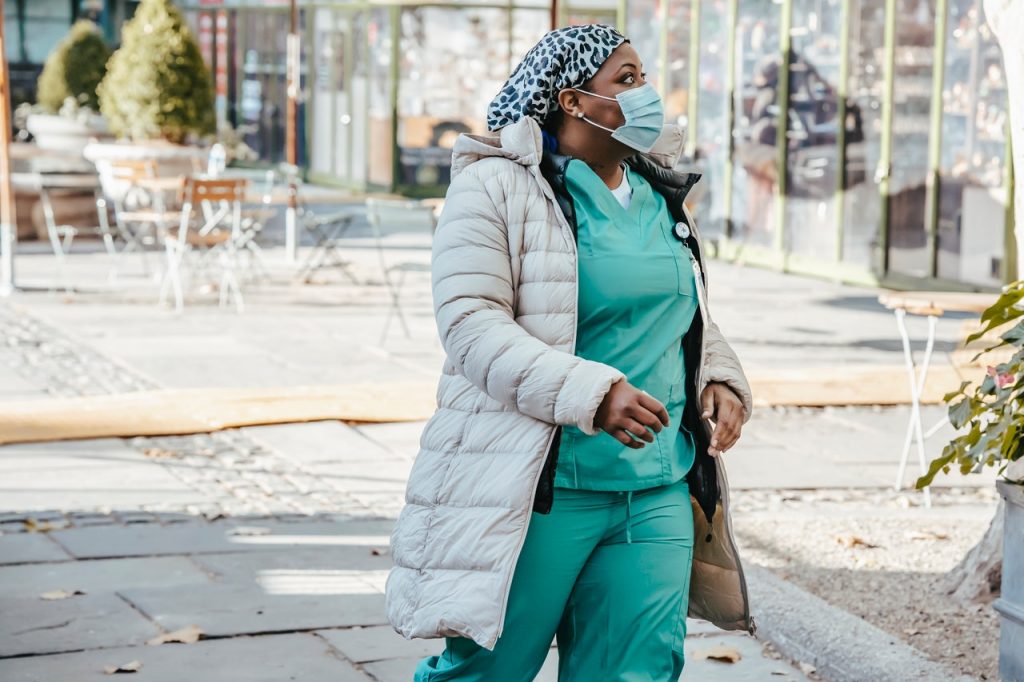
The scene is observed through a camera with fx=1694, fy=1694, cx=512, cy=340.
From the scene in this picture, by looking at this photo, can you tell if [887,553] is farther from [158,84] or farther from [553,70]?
[158,84]

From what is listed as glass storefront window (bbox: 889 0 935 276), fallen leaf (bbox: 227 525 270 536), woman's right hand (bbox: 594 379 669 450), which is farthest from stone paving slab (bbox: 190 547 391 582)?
glass storefront window (bbox: 889 0 935 276)

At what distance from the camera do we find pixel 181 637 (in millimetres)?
4844

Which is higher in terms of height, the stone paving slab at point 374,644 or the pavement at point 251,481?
the stone paving slab at point 374,644

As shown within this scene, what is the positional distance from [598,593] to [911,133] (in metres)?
11.5

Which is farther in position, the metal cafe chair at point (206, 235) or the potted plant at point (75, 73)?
the potted plant at point (75, 73)

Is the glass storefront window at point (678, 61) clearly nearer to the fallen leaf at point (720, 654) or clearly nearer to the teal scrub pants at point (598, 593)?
the fallen leaf at point (720, 654)

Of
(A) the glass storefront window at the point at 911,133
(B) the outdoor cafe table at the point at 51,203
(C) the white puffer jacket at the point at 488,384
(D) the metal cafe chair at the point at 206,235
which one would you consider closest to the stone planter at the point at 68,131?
(B) the outdoor cafe table at the point at 51,203

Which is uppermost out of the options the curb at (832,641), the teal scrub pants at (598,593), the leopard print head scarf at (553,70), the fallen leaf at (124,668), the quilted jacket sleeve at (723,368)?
the leopard print head scarf at (553,70)

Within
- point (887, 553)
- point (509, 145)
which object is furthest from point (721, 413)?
point (887, 553)

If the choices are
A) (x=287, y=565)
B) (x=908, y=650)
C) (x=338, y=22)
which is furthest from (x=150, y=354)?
(x=338, y=22)

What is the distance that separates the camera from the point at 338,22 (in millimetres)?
25172

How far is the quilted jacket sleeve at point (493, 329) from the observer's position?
2848 mm

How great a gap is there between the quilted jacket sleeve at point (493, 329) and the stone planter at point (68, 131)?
58.5 ft

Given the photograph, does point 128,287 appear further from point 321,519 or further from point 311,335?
point 321,519
